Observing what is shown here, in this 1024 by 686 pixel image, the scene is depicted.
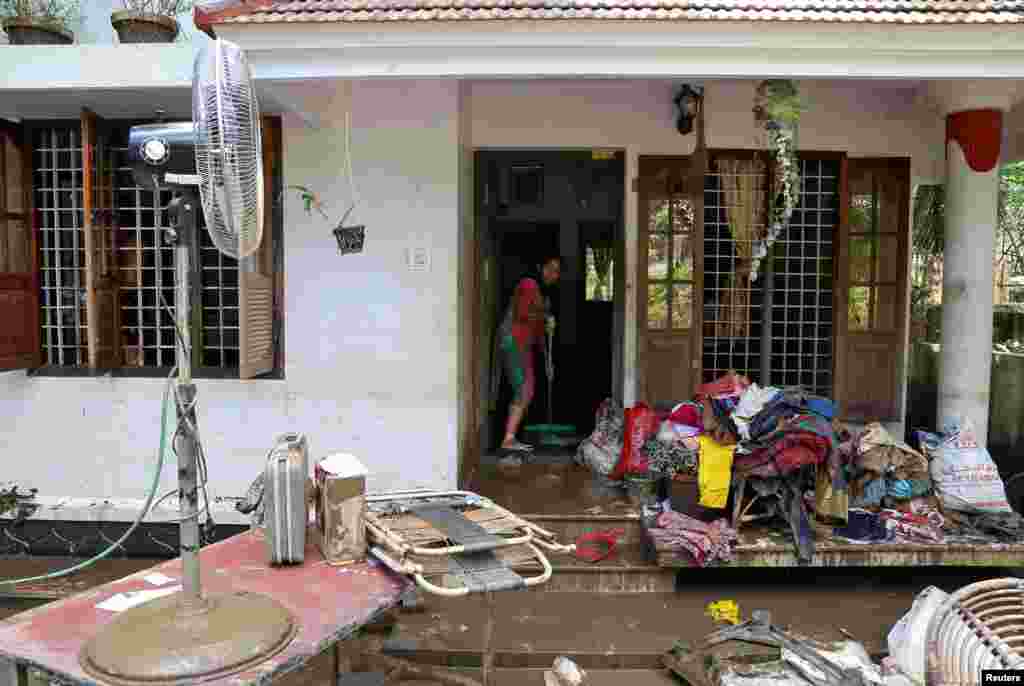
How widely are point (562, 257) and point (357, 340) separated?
9.36ft

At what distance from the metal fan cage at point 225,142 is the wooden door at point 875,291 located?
17.8 feet

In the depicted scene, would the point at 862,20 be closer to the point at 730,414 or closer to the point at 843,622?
the point at 730,414

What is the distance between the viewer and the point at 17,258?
210 inches

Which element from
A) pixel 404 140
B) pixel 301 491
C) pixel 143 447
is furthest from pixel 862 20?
pixel 143 447

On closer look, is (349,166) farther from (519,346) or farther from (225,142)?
(225,142)

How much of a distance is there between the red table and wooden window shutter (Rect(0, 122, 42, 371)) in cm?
313

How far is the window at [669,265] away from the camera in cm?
637

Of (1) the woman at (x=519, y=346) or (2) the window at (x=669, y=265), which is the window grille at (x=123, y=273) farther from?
(2) the window at (x=669, y=265)

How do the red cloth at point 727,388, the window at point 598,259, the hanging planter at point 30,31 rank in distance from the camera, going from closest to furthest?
the hanging planter at point 30,31 < the red cloth at point 727,388 < the window at point 598,259

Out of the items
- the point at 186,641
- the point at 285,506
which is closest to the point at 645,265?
the point at 285,506

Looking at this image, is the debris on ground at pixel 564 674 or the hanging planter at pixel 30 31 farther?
the hanging planter at pixel 30 31

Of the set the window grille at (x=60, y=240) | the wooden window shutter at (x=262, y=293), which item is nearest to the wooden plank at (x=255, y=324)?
the wooden window shutter at (x=262, y=293)

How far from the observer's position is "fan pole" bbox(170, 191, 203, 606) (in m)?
2.43

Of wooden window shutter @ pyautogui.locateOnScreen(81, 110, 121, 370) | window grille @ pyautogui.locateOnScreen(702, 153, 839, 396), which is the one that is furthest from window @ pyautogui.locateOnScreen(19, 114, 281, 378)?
window grille @ pyautogui.locateOnScreen(702, 153, 839, 396)
